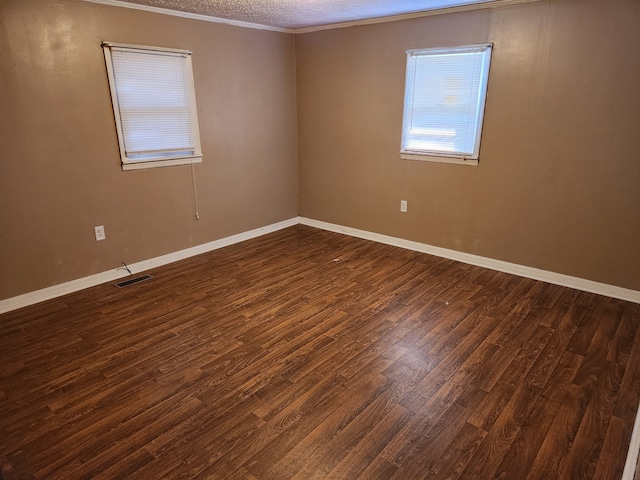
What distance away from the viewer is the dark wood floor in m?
1.83

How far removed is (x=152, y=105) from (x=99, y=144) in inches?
23.7

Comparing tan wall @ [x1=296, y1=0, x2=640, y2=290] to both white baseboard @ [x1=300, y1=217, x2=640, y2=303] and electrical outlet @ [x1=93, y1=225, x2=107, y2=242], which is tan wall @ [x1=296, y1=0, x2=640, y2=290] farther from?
electrical outlet @ [x1=93, y1=225, x2=107, y2=242]

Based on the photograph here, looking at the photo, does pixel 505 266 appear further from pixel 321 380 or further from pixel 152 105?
pixel 152 105

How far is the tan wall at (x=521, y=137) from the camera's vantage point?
306 centimetres

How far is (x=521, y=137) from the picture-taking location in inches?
138

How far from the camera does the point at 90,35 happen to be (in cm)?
321

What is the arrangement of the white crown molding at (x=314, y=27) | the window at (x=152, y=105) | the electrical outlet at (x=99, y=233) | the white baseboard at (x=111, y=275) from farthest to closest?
the electrical outlet at (x=99, y=233) < the window at (x=152, y=105) < the white crown molding at (x=314, y=27) < the white baseboard at (x=111, y=275)

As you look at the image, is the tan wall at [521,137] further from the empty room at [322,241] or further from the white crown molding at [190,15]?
the white crown molding at [190,15]

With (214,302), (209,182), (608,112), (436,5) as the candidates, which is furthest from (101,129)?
(608,112)

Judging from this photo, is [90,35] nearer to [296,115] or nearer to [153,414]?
[296,115]

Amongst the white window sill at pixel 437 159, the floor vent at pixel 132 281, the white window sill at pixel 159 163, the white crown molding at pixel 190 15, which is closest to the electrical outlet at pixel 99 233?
the floor vent at pixel 132 281

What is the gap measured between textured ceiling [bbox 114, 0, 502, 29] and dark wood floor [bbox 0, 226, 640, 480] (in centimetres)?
237

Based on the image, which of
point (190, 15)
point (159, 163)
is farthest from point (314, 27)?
point (159, 163)

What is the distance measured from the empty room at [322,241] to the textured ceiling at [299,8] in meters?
0.05
